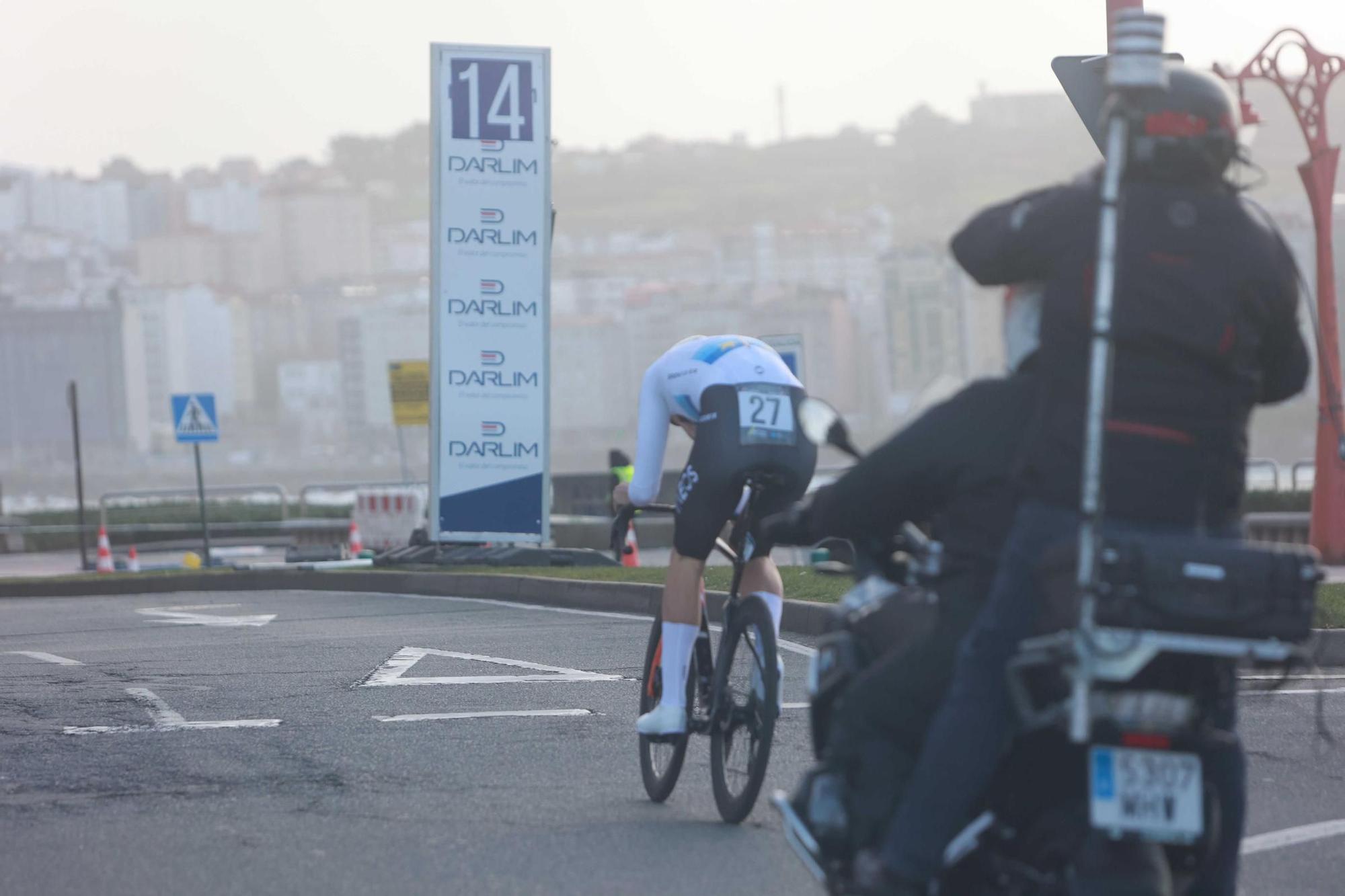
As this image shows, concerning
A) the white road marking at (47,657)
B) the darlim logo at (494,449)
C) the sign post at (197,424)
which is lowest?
the white road marking at (47,657)

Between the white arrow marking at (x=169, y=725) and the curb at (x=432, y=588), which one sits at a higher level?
the white arrow marking at (x=169, y=725)

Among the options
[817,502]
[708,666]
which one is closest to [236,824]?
[708,666]

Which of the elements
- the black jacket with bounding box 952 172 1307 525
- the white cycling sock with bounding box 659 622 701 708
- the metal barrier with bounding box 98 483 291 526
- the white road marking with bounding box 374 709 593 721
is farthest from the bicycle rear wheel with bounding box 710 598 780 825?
the metal barrier with bounding box 98 483 291 526

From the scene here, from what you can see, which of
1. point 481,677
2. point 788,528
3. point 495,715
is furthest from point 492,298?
point 788,528

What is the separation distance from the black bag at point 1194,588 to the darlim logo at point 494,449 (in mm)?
14759

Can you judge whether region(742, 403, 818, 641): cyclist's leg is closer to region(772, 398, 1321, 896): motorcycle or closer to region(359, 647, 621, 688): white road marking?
region(772, 398, 1321, 896): motorcycle

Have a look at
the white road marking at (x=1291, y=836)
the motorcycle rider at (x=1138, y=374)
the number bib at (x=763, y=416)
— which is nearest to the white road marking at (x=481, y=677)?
the number bib at (x=763, y=416)

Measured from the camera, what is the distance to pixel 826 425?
3912mm

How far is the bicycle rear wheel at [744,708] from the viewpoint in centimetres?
530

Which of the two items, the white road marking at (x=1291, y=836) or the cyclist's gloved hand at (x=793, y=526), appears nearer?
the cyclist's gloved hand at (x=793, y=526)

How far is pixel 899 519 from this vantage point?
12.0 feet

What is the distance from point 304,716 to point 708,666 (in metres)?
2.61

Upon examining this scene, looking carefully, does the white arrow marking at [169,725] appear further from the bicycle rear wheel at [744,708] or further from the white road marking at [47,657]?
the bicycle rear wheel at [744,708]

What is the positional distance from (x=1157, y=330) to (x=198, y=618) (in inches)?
439
